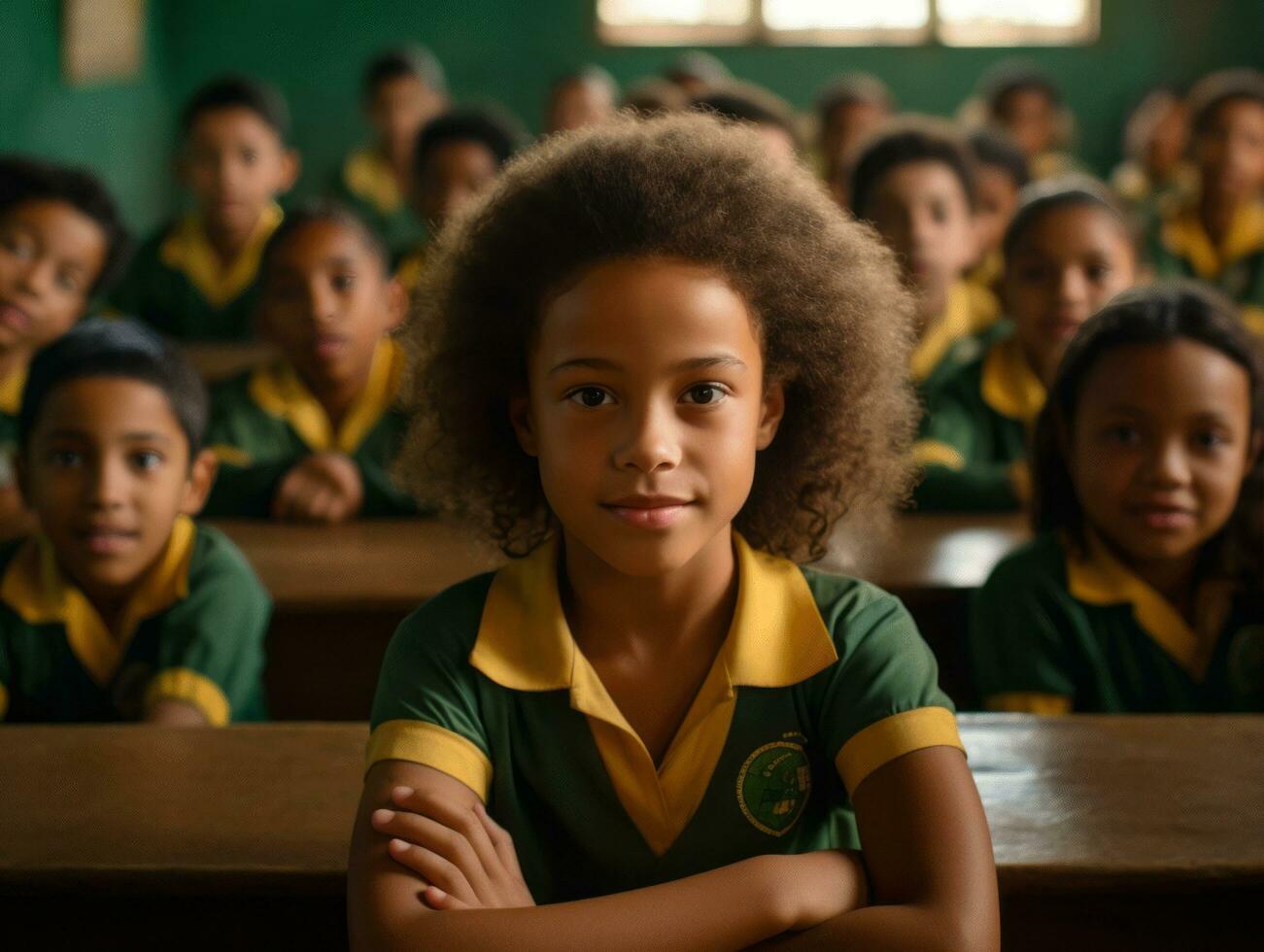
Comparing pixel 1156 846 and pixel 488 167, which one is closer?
pixel 1156 846

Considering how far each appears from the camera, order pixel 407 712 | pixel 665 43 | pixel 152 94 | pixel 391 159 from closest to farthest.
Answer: pixel 407 712 → pixel 391 159 → pixel 152 94 → pixel 665 43

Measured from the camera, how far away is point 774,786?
1019 millimetres

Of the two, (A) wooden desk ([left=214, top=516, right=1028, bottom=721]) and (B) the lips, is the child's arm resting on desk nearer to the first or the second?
(B) the lips

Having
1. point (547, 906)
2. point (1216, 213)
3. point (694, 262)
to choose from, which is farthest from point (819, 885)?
point (1216, 213)


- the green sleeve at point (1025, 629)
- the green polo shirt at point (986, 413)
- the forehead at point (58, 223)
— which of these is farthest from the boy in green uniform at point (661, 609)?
the forehead at point (58, 223)

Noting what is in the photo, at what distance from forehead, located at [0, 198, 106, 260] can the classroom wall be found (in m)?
5.37

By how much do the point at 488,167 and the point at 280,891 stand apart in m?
3.40

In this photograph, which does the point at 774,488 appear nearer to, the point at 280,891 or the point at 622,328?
the point at 622,328

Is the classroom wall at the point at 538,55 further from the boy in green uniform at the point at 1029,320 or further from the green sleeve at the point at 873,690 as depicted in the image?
the green sleeve at the point at 873,690

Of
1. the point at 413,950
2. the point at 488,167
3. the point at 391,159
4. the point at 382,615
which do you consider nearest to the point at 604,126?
the point at 413,950

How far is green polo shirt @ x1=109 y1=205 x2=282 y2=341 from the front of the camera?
4078 mm

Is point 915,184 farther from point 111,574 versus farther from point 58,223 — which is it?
point 111,574

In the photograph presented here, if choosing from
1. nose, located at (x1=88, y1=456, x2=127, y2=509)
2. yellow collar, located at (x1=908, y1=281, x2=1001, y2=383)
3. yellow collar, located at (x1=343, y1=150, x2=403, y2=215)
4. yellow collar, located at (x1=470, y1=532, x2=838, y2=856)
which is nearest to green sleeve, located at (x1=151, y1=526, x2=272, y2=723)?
nose, located at (x1=88, y1=456, x2=127, y2=509)

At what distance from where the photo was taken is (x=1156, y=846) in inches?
40.2
